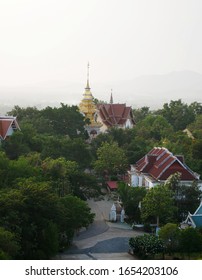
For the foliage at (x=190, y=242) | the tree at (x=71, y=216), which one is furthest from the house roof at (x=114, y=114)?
the foliage at (x=190, y=242)

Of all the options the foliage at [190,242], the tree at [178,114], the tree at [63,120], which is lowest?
the foliage at [190,242]

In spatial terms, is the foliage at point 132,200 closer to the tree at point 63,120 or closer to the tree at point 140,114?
the tree at point 63,120

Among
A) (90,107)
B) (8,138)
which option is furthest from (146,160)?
(90,107)

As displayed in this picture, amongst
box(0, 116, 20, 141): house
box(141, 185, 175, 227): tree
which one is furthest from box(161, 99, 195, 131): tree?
box(141, 185, 175, 227): tree

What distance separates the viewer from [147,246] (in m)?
15.2

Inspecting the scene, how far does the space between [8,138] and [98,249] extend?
27.3ft

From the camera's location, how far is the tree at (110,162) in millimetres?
24844

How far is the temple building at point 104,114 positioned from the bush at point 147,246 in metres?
20.8

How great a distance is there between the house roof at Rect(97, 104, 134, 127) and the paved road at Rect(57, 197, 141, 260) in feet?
56.2

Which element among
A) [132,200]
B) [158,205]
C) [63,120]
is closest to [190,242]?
[158,205]

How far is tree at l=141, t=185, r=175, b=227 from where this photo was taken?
58.3 feet

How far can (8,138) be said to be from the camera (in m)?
22.9

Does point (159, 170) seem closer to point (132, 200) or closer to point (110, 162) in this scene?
point (132, 200)

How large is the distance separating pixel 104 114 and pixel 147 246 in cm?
2228
